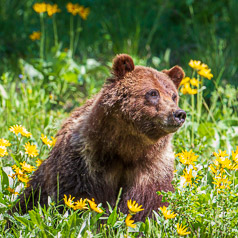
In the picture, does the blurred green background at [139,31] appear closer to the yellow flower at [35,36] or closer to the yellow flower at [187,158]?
the yellow flower at [35,36]

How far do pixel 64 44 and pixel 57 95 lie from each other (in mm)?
1625

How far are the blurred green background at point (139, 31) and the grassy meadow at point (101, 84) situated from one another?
0.02 metres

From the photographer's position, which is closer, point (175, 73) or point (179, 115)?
point (179, 115)

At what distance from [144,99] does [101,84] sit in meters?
2.98

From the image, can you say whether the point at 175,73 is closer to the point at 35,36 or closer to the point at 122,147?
the point at 122,147

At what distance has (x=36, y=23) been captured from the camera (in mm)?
8023

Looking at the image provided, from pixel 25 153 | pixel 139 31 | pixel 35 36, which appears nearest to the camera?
pixel 25 153

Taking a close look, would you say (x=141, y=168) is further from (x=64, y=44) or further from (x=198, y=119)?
(x=64, y=44)

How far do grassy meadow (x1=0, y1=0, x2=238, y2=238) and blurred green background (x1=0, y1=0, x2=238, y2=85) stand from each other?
0.02 meters

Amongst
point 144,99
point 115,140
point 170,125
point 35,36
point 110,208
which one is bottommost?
point 110,208

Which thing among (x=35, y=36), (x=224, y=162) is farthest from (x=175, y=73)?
(x=35, y=36)

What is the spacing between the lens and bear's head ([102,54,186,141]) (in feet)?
11.5

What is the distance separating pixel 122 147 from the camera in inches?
145

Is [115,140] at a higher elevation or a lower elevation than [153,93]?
lower
